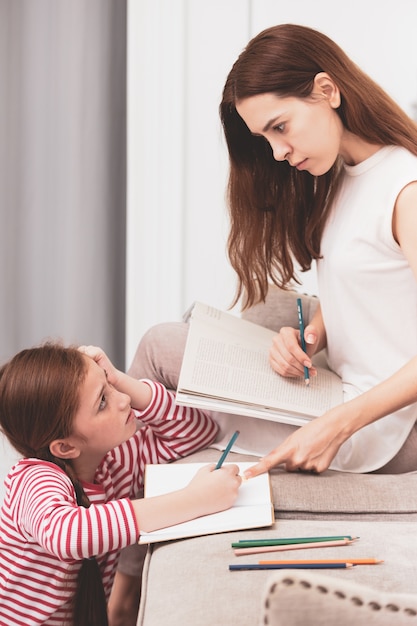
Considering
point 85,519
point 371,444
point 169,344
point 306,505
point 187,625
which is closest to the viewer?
point 187,625

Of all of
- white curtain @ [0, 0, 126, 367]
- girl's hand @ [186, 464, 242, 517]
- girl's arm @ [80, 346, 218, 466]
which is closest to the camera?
girl's hand @ [186, 464, 242, 517]

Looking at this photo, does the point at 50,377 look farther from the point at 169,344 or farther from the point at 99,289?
the point at 99,289

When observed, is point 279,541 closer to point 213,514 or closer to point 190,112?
point 213,514

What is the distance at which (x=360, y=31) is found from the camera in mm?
2641

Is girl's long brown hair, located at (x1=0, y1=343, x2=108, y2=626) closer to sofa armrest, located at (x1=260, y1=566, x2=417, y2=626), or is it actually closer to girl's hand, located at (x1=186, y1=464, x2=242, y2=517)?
girl's hand, located at (x1=186, y1=464, x2=242, y2=517)

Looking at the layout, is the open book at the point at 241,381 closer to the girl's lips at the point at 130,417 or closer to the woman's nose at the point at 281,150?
the girl's lips at the point at 130,417

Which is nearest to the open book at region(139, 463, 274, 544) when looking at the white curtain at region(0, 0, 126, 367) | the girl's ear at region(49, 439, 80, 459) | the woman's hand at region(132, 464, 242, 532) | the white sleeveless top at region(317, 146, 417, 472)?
the woman's hand at region(132, 464, 242, 532)

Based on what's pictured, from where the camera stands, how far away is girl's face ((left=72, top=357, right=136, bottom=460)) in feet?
4.26

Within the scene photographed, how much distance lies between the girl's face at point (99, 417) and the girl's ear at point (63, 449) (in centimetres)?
1

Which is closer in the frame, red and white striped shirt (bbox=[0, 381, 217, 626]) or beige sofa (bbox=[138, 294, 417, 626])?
beige sofa (bbox=[138, 294, 417, 626])

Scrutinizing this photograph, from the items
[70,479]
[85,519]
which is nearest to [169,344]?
[70,479]

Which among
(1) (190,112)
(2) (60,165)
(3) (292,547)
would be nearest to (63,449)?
(3) (292,547)

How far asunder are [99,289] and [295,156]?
1403mm

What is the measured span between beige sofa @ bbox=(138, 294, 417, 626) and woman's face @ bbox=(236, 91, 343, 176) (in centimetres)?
56
